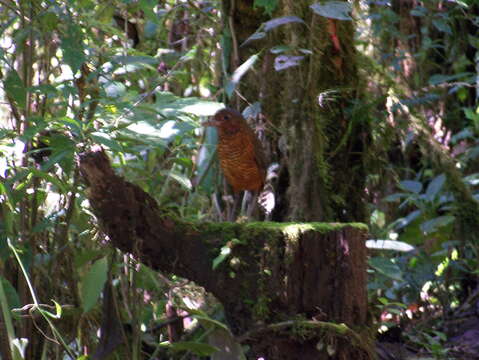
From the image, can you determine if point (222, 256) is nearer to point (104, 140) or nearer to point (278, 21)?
point (104, 140)

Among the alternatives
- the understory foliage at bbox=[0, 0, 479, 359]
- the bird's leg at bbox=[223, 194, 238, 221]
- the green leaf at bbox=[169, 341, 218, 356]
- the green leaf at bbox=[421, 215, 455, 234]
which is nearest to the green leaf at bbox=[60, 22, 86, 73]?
the understory foliage at bbox=[0, 0, 479, 359]

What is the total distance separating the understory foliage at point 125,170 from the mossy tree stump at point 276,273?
8 cm

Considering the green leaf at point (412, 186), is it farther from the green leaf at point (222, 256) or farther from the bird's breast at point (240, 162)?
the green leaf at point (222, 256)

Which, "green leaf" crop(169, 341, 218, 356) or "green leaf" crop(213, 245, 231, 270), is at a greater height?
"green leaf" crop(213, 245, 231, 270)

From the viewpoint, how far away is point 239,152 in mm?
2592

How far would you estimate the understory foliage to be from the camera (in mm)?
2072

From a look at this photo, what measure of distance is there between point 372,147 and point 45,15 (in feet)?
4.49

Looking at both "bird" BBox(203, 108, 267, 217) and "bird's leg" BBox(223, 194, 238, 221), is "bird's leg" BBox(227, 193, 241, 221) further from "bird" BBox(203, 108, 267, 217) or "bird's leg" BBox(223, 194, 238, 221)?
"bird" BBox(203, 108, 267, 217)

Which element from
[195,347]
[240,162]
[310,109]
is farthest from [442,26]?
[195,347]

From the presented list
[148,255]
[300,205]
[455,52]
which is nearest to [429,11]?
[455,52]

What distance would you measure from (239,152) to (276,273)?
0.60 metres

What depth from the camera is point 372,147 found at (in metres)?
2.89

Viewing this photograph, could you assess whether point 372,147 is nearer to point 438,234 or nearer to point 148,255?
point 148,255

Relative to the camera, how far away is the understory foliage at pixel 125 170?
2072 millimetres
